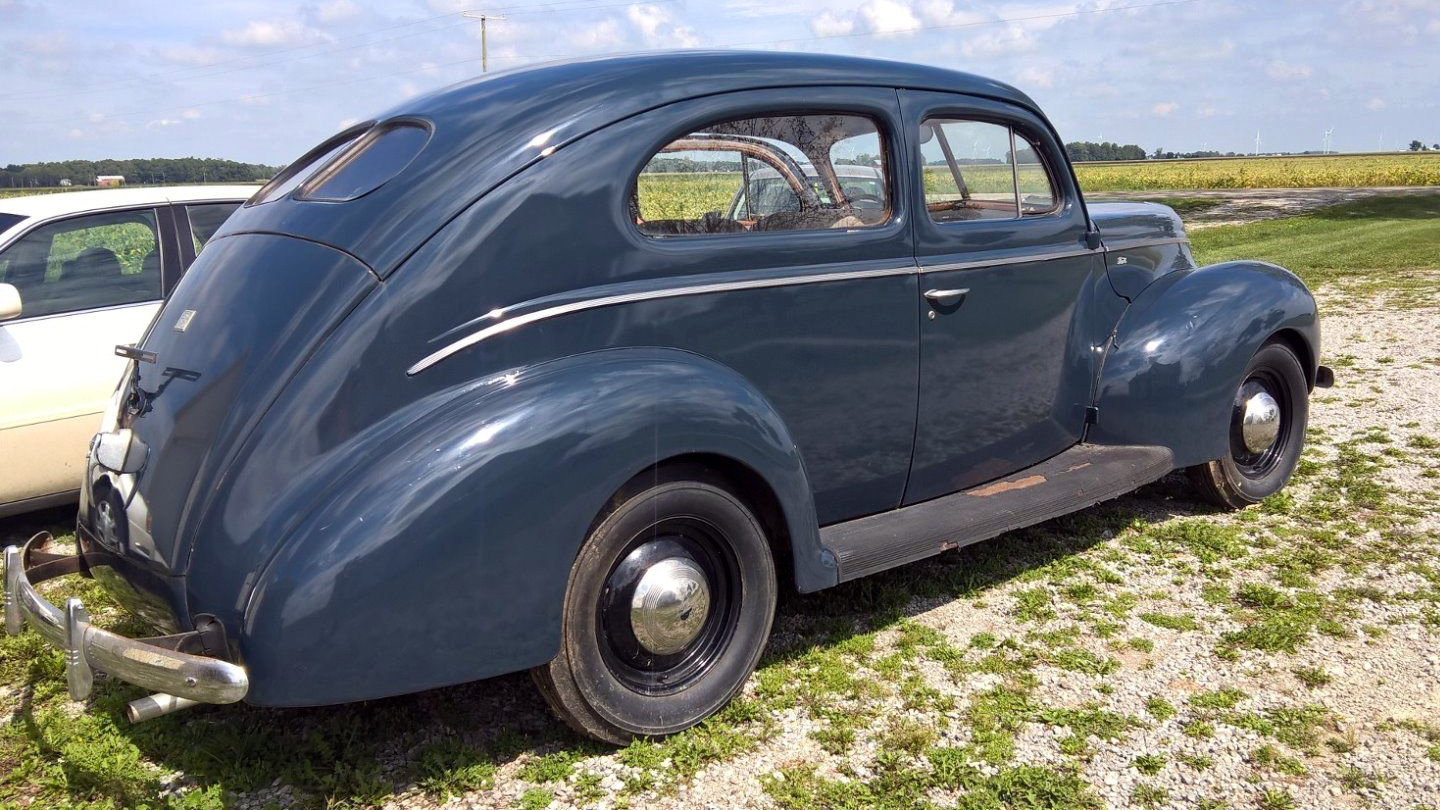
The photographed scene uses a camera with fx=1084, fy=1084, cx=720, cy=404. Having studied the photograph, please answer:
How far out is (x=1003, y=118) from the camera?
4477 millimetres

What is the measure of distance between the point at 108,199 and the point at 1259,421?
571 centimetres

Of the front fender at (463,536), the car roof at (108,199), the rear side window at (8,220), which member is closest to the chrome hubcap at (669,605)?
the front fender at (463,536)

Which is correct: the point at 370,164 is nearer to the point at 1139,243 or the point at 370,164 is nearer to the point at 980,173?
the point at 980,173

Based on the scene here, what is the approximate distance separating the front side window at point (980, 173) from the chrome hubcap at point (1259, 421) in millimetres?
1392

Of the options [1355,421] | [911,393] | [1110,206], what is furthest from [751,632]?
[1355,421]

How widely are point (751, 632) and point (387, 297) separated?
146 cm

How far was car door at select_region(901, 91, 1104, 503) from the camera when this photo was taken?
156 inches

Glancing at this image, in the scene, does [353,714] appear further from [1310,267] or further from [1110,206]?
[1310,267]

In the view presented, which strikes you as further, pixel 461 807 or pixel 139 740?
pixel 139 740

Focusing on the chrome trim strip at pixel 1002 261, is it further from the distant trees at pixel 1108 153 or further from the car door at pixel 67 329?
the distant trees at pixel 1108 153

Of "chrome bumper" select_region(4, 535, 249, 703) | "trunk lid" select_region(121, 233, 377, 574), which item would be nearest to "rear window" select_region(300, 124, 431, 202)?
"trunk lid" select_region(121, 233, 377, 574)

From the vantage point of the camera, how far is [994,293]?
4125 millimetres

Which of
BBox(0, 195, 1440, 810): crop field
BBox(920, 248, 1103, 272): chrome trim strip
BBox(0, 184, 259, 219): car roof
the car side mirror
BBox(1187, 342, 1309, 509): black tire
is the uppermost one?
BBox(0, 184, 259, 219): car roof

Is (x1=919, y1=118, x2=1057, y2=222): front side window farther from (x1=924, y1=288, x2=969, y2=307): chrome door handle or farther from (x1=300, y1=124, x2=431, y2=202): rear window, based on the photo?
(x1=300, y1=124, x2=431, y2=202): rear window
